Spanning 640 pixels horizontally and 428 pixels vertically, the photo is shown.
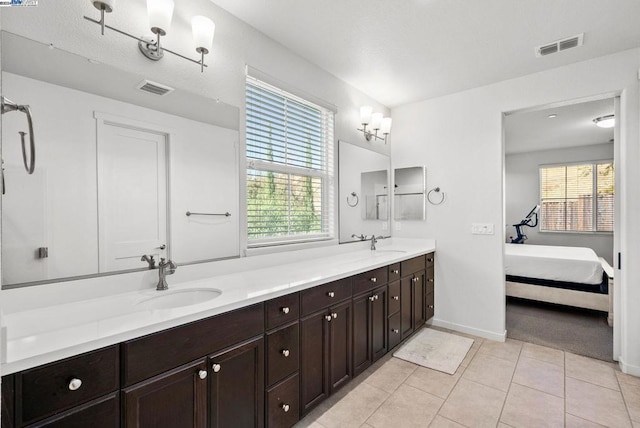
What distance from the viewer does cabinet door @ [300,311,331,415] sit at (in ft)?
5.77

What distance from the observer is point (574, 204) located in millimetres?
5949

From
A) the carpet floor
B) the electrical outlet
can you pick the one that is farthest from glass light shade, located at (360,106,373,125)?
the carpet floor

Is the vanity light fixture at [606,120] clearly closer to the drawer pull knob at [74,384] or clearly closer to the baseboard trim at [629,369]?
the baseboard trim at [629,369]

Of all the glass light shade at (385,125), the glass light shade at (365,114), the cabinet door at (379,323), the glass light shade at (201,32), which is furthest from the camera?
the glass light shade at (385,125)

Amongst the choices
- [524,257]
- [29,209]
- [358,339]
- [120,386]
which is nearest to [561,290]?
[524,257]

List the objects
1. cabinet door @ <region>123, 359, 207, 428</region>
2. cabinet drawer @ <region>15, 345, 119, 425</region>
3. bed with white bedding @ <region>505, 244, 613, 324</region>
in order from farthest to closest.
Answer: bed with white bedding @ <region>505, 244, 613, 324</region>
cabinet door @ <region>123, 359, 207, 428</region>
cabinet drawer @ <region>15, 345, 119, 425</region>

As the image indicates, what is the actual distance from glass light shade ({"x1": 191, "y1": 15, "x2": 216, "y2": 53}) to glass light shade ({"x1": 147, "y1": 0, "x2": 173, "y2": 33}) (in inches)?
6.4

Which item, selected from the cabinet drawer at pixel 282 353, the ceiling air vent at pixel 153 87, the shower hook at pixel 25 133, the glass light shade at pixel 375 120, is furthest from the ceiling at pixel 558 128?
the shower hook at pixel 25 133

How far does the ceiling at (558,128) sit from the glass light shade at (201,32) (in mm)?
3103

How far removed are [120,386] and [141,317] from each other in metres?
0.23

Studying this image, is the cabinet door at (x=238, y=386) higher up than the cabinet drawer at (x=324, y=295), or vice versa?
the cabinet drawer at (x=324, y=295)

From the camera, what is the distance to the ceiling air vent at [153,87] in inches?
62.4

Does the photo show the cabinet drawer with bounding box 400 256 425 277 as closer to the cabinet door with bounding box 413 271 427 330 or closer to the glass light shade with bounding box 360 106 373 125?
the cabinet door with bounding box 413 271 427 330

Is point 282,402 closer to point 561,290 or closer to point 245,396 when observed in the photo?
point 245,396
